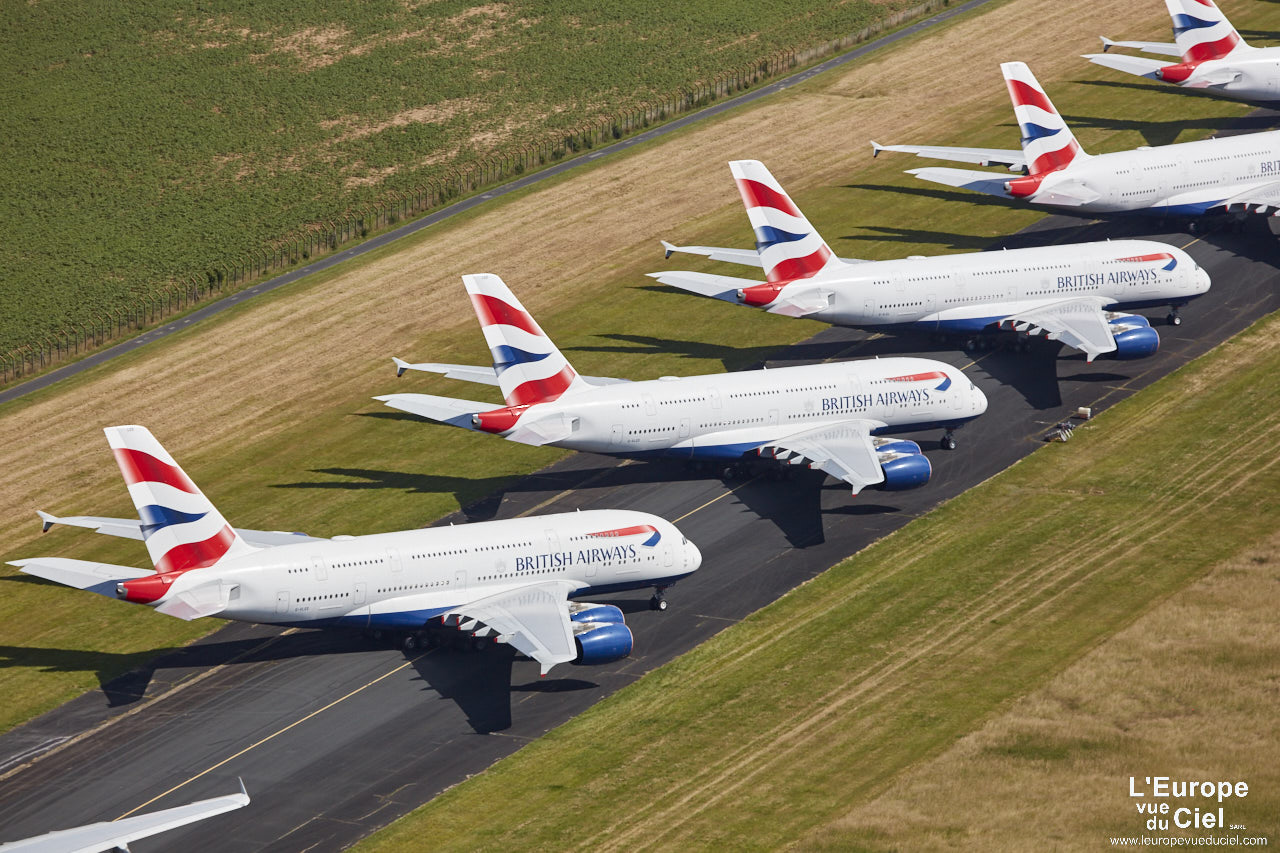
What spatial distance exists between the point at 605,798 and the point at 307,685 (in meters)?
15.3

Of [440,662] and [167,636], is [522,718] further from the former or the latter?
[167,636]

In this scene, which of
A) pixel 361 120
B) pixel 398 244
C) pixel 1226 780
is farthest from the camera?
pixel 361 120

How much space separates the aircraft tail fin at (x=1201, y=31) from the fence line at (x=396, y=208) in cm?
3533

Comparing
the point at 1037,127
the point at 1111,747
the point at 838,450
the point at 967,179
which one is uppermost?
the point at 1037,127

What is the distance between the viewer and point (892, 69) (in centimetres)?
14400

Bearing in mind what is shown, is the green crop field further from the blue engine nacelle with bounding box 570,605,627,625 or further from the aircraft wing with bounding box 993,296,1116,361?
the aircraft wing with bounding box 993,296,1116,361

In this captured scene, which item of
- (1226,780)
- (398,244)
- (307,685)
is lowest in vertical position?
(1226,780)

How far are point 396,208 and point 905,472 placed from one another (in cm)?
5698

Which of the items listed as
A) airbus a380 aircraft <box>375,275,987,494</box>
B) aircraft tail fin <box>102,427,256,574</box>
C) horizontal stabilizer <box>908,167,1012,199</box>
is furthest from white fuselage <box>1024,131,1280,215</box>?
aircraft tail fin <box>102,427,256,574</box>

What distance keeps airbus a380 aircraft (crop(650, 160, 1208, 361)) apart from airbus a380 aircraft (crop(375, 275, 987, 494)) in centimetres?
775

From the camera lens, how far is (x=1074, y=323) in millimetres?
93125

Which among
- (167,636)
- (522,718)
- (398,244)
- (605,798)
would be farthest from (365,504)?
(398,244)

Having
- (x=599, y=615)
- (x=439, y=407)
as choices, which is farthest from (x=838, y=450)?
(x=439, y=407)

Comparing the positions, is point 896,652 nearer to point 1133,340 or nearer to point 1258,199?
point 1133,340
